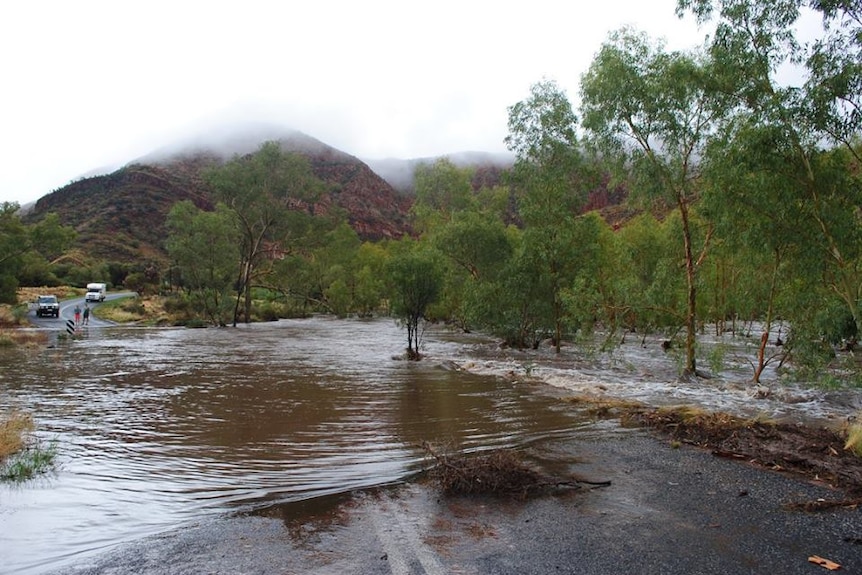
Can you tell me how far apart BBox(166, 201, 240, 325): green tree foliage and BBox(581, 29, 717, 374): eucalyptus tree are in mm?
41323

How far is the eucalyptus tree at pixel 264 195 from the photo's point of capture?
2069 inches

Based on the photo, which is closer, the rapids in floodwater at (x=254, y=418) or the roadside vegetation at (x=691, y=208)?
the rapids in floodwater at (x=254, y=418)

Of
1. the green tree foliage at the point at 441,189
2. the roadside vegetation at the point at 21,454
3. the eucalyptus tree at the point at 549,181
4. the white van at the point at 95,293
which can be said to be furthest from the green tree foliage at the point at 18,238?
the roadside vegetation at the point at 21,454

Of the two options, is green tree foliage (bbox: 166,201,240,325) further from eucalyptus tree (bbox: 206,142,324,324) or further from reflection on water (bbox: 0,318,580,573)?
reflection on water (bbox: 0,318,580,573)

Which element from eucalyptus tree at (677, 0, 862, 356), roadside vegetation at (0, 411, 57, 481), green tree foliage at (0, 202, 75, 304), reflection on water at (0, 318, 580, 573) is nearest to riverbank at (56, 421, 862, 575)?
reflection on water at (0, 318, 580, 573)

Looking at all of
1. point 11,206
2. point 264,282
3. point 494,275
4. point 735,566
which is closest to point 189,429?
point 735,566

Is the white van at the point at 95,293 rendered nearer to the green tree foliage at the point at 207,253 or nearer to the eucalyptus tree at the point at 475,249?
the green tree foliage at the point at 207,253

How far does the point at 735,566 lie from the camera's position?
15.7 ft

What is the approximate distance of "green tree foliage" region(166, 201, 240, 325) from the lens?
167ft

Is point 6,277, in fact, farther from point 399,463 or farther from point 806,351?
point 806,351

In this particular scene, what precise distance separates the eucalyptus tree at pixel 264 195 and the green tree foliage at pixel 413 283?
31.3 m

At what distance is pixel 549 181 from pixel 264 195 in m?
34.4

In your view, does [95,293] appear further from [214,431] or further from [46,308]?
[214,431]

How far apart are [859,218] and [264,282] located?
6320cm
